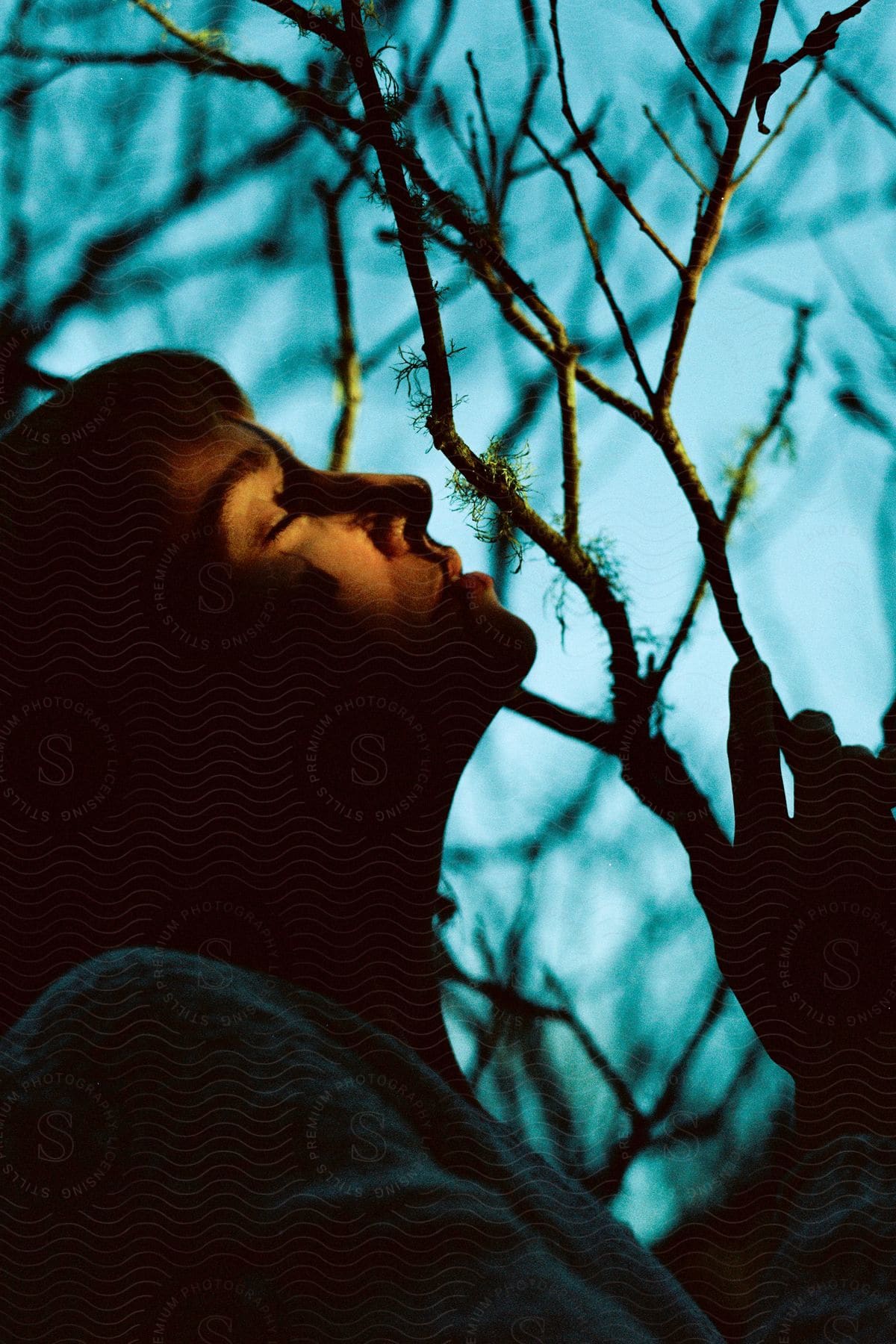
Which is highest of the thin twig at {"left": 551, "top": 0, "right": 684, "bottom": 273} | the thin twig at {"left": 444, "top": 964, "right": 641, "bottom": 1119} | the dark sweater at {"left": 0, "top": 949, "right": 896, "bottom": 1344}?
the thin twig at {"left": 551, "top": 0, "right": 684, "bottom": 273}

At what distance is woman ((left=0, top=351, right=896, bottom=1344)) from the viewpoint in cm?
44

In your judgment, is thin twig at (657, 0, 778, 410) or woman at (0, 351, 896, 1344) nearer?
woman at (0, 351, 896, 1344)

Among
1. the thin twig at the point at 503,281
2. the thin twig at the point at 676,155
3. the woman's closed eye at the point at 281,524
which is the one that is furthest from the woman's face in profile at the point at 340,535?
the thin twig at the point at 676,155

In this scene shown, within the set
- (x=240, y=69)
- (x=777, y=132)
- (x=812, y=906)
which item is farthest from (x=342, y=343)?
(x=812, y=906)

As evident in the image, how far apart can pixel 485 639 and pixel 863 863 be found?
0.23m

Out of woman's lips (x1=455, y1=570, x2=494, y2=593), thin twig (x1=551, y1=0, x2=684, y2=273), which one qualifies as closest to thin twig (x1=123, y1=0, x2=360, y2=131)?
thin twig (x1=551, y1=0, x2=684, y2=273)

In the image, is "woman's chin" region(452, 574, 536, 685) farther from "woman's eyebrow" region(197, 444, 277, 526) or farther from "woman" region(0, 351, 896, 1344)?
"woman's eyebrow" region(197, 444, 277, 526)

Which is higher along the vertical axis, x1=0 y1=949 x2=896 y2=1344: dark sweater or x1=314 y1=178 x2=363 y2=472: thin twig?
x1=314 y1=178 x2=363 y2=472: thin twig

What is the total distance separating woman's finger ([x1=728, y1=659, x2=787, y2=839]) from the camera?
53cm

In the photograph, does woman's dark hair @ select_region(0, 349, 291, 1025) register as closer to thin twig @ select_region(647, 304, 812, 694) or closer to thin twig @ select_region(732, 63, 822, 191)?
thin twig @ select_region(647, 304, 812, 694)

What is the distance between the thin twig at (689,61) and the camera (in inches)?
22.0

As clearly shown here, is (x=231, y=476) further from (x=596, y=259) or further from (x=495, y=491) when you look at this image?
(x=596, y=259)

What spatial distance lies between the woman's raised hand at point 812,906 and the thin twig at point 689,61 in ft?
1.01

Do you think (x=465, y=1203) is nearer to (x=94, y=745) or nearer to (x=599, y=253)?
(x=94, y=745)
